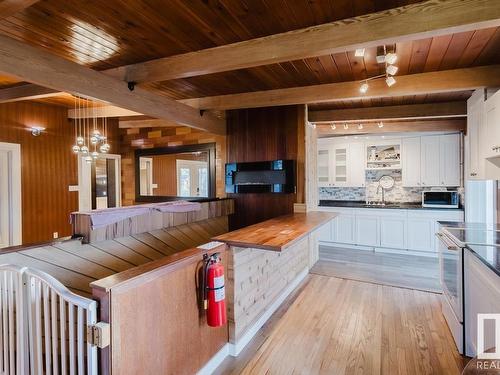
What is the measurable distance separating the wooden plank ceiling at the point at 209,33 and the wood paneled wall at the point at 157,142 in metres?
2.06

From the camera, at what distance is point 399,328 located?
281 cm

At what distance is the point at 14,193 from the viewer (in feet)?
15.0

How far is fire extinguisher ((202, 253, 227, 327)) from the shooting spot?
1989 millimetres

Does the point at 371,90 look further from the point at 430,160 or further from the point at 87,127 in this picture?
the point at 87,127

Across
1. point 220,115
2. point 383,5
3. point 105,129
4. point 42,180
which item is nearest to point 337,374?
point 383,5

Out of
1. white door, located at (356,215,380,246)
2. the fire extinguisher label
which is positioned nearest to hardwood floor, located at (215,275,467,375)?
the fire extinguisher label

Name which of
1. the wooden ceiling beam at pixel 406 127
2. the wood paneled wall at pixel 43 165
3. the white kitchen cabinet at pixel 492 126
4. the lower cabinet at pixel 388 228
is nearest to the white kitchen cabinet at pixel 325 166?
the lower cabinet at pixel 388 228

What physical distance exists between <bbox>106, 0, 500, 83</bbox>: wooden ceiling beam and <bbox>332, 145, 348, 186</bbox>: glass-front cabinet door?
4.25m

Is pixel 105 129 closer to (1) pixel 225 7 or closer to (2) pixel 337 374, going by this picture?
(1) pixel 225 7

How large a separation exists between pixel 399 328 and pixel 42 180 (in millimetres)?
5826

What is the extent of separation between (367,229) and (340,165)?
1.49m

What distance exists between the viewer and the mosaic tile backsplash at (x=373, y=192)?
5.92m

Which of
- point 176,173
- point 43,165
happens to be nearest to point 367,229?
point 176,173

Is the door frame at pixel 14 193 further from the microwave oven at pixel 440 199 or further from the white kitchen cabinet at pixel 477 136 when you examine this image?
the microwave oven at pixel 440 199
